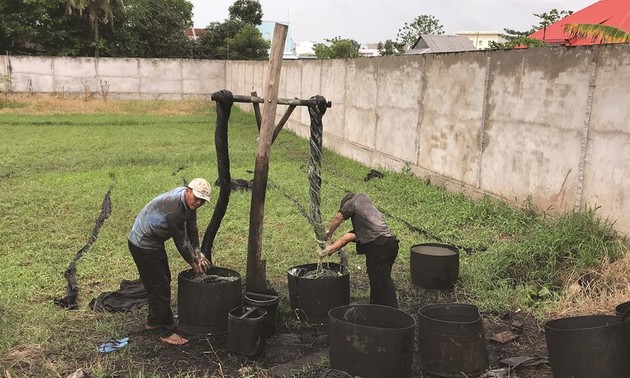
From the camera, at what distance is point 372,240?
5020 mm

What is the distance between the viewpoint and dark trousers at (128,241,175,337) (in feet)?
15.9

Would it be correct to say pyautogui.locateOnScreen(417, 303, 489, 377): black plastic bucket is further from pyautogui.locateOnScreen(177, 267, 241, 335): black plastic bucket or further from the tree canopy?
the tree canopy

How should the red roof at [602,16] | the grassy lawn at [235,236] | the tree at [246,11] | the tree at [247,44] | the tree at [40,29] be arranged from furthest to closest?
the tree at [246,11], the tree at [247,44], the tree at [40,29], the red roof at [602,16], the grassy lawn at [235,236]

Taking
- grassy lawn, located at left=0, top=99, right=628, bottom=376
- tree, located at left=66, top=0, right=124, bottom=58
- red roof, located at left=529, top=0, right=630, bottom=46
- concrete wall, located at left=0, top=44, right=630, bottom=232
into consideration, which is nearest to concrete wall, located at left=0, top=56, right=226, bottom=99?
tree, located at left=66, top=0, right=124, bottom=58

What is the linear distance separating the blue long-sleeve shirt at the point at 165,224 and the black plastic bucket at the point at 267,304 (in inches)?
24.8

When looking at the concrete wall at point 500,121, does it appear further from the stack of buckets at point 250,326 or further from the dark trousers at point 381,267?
the stack of buckets at point 250,326

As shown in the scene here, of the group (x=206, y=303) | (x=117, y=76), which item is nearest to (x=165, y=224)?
(x=206, y=303)

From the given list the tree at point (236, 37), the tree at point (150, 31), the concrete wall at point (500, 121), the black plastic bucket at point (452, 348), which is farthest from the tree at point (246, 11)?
the black plastic bucket at point (452, 348)

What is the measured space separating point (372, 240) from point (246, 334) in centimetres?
143

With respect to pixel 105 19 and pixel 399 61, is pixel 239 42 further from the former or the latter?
pixel 399 61

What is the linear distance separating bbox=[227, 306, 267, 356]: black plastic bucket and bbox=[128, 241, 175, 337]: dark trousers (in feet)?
2.36

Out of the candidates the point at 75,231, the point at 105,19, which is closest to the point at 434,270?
the point at 75,231

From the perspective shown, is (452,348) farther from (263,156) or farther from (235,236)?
(235,236)

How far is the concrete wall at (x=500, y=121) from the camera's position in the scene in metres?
6.42
